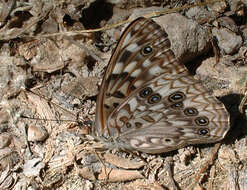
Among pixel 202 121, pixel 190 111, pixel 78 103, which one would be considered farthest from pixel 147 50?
pixel 78 103

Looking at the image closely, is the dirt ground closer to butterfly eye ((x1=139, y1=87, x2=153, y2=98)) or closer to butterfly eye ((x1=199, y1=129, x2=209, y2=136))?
butterfly eye ((x1=199, y1=129, x2=209, y2=136))

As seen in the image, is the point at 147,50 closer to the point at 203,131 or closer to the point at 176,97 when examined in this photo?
the point at 176,97

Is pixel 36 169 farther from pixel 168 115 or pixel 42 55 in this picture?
pixel 168 115

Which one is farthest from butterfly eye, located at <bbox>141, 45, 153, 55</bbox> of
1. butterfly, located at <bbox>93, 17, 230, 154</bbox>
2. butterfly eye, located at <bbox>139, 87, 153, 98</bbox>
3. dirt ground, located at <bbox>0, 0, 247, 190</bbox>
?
dirt ground, located at <bbox>0, 0, 247, 190</bbox>

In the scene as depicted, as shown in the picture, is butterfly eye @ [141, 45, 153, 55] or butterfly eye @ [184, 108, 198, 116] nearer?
butterfly eye @ [141, 45, 153, 55]

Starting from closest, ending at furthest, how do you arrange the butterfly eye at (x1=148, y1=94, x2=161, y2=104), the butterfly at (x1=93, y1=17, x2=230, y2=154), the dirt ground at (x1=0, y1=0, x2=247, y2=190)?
the butterfly at (x1=93, y1=17, x2=230, y2=154) < the butterfly eye at (x1=148, y1=94, x2=161, y2=104) < the dirt ground at (x1=0, y1=0, x2=247, y2=190)
